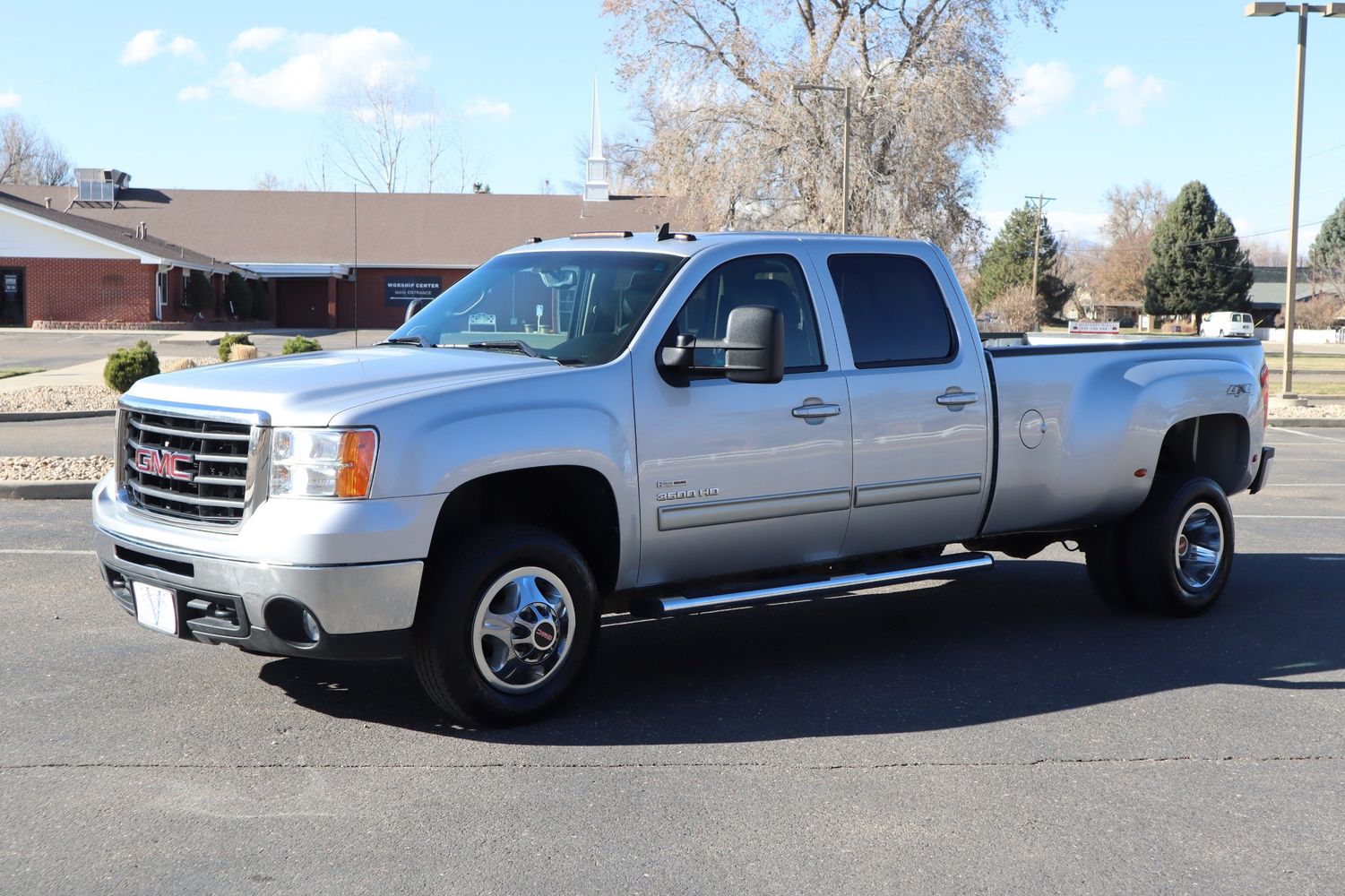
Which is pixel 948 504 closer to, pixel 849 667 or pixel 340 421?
pixel 849 667

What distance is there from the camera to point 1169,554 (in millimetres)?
7594

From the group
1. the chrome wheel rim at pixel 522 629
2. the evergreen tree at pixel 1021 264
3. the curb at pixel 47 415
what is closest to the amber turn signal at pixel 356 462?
the chrome wheel rim at pixel 522 629

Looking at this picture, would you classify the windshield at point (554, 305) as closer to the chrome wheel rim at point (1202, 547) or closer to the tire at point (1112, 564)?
the tire at point (1112, 564)

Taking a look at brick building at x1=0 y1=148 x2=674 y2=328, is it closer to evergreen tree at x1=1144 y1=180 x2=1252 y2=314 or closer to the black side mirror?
evergreen tree at x1=1144 y1=180 x2=1252 y2=314

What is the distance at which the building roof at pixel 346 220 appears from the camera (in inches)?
2474

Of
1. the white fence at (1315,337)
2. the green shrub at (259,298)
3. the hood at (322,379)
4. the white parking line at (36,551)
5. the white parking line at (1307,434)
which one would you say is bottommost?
the white parking line at (1307,434)

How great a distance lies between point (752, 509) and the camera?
609 cm

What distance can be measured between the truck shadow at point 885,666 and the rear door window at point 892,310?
4.96ft

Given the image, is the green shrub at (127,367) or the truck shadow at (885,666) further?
the green shrub at (127,367)

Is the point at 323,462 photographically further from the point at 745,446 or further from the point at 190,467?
the point at 745,446

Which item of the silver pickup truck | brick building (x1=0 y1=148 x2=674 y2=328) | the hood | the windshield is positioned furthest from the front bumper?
brick building (x1=0 y1=148 x2=674 y2=328)

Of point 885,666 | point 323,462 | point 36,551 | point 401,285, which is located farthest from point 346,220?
point 323,462

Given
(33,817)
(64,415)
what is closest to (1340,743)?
(33,817)

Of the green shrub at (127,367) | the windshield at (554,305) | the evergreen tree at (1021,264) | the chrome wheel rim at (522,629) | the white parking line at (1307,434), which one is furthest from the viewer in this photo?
the evergreen tree at (1021,264)
